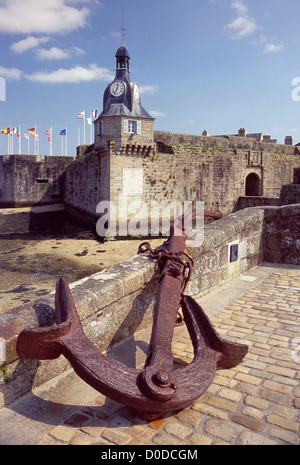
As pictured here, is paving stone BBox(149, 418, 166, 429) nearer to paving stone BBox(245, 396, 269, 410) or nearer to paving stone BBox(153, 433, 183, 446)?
paving stone BBox(153, 433, 183, 446)

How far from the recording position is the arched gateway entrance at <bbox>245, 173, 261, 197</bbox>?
27641mm

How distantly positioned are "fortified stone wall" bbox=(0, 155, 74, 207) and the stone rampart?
82.8 ft

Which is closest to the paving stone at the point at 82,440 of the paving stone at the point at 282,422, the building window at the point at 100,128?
the paving stone at the point at 282,422

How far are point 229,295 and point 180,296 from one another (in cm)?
192

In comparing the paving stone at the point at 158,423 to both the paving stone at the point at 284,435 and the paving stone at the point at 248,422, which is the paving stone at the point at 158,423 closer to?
the paving stone at the point at 248,422

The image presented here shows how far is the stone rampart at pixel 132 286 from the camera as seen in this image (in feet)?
6.99

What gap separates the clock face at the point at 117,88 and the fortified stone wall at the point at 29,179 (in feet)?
31.9

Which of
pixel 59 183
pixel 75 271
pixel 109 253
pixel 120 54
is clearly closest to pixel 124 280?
pixel 75 271

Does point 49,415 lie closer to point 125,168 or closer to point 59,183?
point 125,168

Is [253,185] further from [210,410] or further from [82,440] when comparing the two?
[82,440]

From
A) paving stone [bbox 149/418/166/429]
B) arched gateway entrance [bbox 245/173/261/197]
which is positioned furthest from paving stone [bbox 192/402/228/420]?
arched gateway entrance [bbox 245/173/261/197]

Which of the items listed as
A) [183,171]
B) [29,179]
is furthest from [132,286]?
[29,179]

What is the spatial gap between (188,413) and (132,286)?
3.95ft

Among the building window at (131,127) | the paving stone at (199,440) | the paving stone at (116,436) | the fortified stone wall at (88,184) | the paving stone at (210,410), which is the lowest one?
the paving stone at (210,410)
